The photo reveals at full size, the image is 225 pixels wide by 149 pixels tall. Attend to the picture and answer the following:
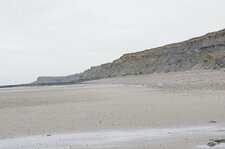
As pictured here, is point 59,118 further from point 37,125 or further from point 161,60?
point 161,60

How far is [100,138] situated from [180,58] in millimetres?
60314

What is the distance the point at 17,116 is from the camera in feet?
48.6

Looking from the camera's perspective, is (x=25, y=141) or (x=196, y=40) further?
(x=196, y=40)

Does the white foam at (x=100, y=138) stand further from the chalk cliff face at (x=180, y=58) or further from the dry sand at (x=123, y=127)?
the chalk cliff face at (x=180, y=58)

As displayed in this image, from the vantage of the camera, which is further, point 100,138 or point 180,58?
point 180,58

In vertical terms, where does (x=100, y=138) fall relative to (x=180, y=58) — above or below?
below

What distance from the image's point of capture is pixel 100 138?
9492 millimetres

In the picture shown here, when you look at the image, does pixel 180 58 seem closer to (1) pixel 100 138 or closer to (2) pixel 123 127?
(2) pixel 123 127

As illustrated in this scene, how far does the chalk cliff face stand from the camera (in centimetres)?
5824

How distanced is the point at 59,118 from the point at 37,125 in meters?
1.49

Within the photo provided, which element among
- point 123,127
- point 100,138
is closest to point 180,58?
point 123,127

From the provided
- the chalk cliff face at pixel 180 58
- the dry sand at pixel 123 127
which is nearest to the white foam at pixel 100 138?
the dry sand at pixel 123 127

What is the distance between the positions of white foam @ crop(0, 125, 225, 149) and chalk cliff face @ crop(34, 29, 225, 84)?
3841 cm

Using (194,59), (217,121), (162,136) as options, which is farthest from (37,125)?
(194,59)
